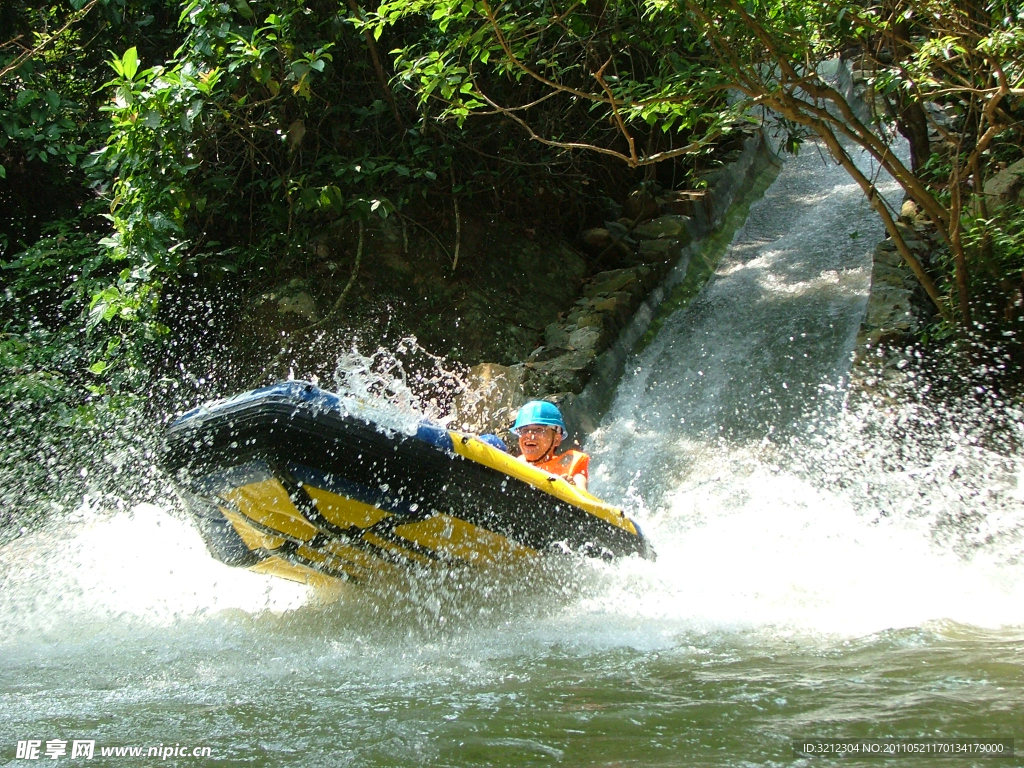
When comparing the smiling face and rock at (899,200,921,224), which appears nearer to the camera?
the smiling face

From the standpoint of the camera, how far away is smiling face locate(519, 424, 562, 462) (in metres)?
4.75

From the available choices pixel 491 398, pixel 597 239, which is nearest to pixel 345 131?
pixel 597 239

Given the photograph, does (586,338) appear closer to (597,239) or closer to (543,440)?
(597,239)

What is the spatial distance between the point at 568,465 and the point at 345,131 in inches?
144

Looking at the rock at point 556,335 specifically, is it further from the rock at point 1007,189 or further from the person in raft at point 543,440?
the rock at point 1007,189

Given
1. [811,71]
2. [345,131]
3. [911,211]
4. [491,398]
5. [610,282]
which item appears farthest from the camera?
[610,282]

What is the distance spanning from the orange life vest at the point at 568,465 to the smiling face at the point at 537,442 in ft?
0.15

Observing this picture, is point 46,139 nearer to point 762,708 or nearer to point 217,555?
point 217,555

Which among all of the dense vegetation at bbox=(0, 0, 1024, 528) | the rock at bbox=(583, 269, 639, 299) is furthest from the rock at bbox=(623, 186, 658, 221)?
the rock at bbox=(583, 269, 639, 299)

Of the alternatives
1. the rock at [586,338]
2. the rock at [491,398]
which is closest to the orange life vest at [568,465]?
the rock at [491,398]

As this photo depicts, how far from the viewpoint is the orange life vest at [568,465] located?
15.1ft

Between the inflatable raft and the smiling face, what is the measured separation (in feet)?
2.71

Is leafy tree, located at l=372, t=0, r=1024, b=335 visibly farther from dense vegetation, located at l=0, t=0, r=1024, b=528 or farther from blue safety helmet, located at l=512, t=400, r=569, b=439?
blue safety helmet, located at l=512, t=400, r=569, b=439

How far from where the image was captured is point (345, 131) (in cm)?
701
